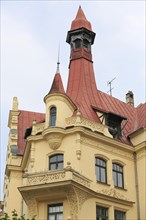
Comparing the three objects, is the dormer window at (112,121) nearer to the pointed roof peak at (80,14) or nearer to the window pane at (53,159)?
the window pane at (53,159)

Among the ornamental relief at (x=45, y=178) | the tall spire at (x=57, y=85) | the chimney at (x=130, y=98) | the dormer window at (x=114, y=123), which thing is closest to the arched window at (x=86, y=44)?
the tall spire at (x=57, y=85)

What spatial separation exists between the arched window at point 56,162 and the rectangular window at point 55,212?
225 cm

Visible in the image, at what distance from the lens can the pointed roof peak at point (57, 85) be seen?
27.0 meters

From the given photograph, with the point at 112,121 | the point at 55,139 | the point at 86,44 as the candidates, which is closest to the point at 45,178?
the point at 55,139

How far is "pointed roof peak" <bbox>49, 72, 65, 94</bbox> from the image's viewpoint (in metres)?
27.0

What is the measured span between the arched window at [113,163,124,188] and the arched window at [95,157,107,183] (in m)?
0.85

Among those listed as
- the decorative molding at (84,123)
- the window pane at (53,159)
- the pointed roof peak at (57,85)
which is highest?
the pointed roof peak at (57,85)

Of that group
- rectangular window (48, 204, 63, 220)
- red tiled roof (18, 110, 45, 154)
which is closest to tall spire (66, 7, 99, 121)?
red tiled roof (18, 110, 45, 154)

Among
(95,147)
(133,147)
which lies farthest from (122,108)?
(95,147)

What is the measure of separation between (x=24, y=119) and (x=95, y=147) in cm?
1198

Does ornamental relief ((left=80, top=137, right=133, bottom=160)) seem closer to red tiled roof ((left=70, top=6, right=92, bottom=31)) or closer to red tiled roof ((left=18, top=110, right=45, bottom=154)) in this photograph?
red tiled roof ((left=18, top=110, right=45, bottom=154))

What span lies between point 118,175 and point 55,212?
5111 millimetres

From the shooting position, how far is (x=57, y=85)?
27438 mm

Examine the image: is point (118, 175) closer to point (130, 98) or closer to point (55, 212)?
point (55, 212)
